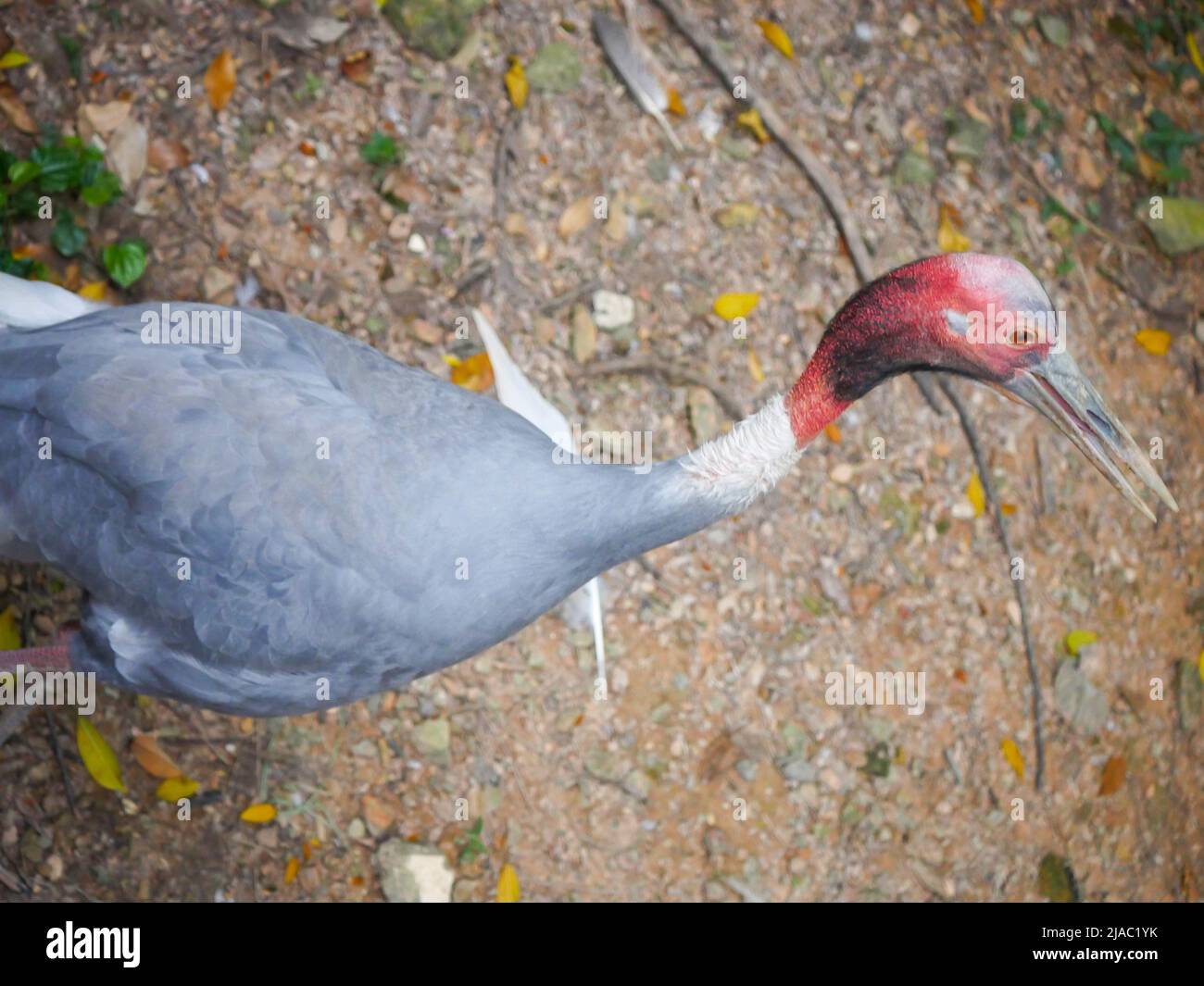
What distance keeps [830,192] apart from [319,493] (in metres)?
2.17

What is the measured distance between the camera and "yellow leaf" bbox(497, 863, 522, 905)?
10.2ft

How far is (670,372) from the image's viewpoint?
138 inches

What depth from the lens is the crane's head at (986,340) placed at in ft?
6.59

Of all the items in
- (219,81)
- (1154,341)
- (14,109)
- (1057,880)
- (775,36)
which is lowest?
(1057,880)

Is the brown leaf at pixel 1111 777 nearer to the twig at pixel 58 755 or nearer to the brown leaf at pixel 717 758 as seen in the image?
the brown leaf at pixel 717 758

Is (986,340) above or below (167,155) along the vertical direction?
below

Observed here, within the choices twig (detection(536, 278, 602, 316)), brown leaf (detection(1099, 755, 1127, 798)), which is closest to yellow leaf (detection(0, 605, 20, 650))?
twig (detection(536, 278, 602, 316))

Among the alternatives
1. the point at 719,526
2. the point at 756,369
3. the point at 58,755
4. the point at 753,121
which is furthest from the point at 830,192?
the point at 58,755

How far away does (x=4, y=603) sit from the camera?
2938mm

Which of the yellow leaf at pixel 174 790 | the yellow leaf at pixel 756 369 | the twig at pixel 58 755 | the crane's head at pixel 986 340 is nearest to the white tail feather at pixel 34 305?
the twig at pixel 58 755

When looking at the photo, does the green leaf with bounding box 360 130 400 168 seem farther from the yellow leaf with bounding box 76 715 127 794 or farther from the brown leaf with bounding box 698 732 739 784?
the brown leaf with bounding box 698 732 739 784

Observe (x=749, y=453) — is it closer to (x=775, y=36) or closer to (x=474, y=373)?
(x=474, y=373)

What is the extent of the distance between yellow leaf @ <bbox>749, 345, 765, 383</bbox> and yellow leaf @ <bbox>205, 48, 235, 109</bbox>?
169 cm

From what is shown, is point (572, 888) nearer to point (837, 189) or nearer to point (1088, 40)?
point (837, 189)
